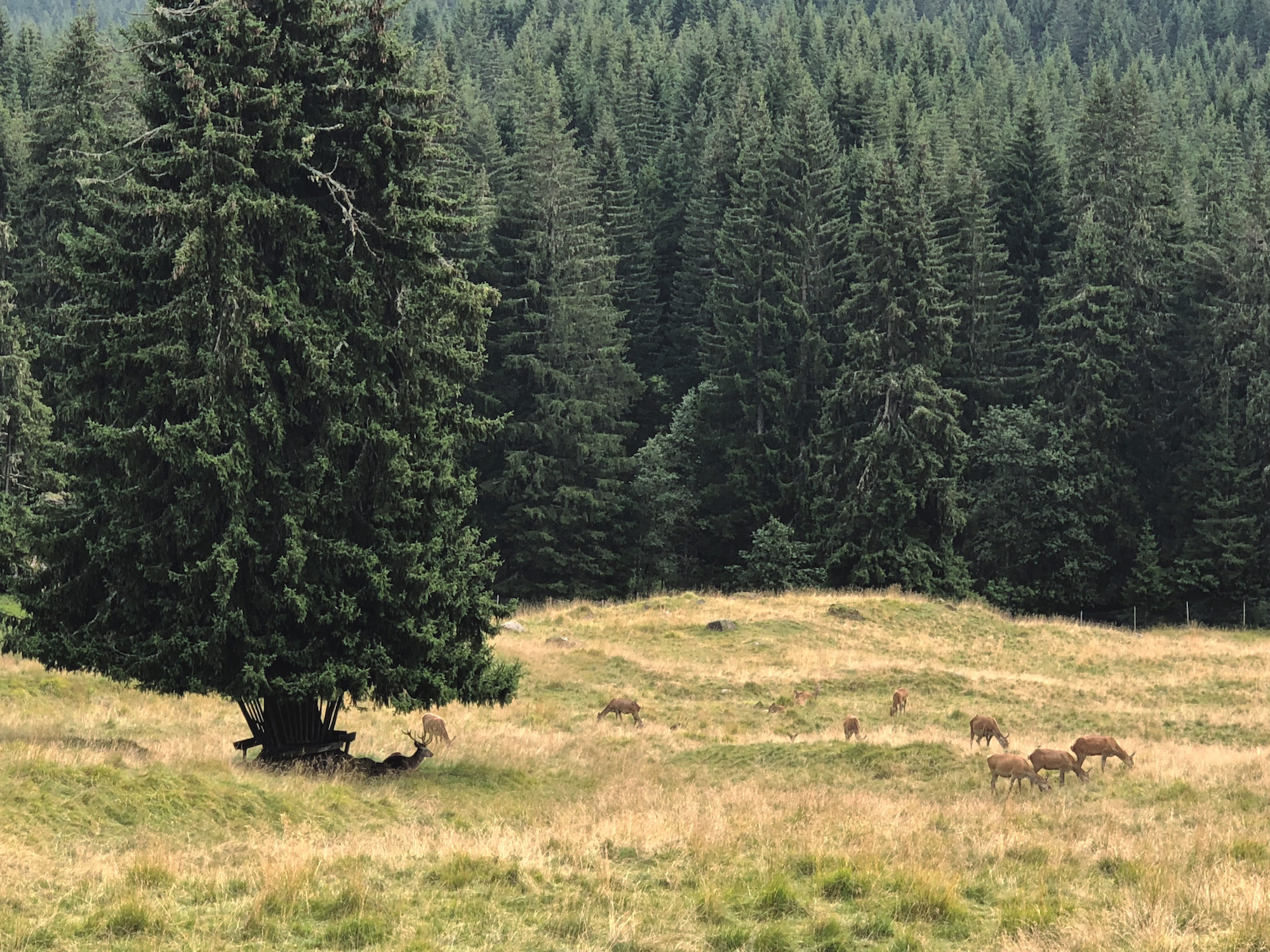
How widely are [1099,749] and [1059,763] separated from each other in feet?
5.53

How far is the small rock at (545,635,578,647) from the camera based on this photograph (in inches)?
1423

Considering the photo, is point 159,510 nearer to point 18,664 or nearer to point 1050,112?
point 18,664

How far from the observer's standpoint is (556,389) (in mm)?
61906

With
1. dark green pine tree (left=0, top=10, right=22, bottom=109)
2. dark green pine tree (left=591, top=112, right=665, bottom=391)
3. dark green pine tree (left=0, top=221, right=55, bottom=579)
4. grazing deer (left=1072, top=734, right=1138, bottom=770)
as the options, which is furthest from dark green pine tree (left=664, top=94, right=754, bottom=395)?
grazing deer (left=1072, top=734, right=1138, bottom=770)

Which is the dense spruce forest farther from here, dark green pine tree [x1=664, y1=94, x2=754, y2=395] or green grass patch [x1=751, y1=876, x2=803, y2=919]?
green grass patch [x1=751, y1=876, x2=803, y2=919]

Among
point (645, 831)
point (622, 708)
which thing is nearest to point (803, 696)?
point (622, 708)

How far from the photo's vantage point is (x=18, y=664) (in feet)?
83.3

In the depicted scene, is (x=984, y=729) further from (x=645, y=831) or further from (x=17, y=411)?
(x=17, y=411)

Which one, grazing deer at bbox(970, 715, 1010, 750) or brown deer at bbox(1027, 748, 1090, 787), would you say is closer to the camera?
brown deer at bbox(1027, 748, 1090, 787)

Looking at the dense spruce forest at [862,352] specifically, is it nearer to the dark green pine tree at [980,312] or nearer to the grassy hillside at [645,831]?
the dark green pine tree at [980,312]

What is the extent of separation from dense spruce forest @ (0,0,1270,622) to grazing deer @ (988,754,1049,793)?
36451 millimetres

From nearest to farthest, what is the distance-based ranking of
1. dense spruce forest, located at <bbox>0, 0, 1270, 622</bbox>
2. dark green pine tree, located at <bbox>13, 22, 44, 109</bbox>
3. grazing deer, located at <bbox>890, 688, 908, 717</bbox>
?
grazing deer, located at <bbox>890, 688, 908, 717</bbox>, dense spruce forest, located at <bbox>0, 0, 1270, 622</bbox>, dark green pine tree, located at <bbox>13, 22, 44, 109</bbox>

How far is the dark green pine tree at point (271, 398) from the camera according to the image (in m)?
Answer: 17.3

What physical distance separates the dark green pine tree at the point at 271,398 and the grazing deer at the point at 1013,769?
291 inches
